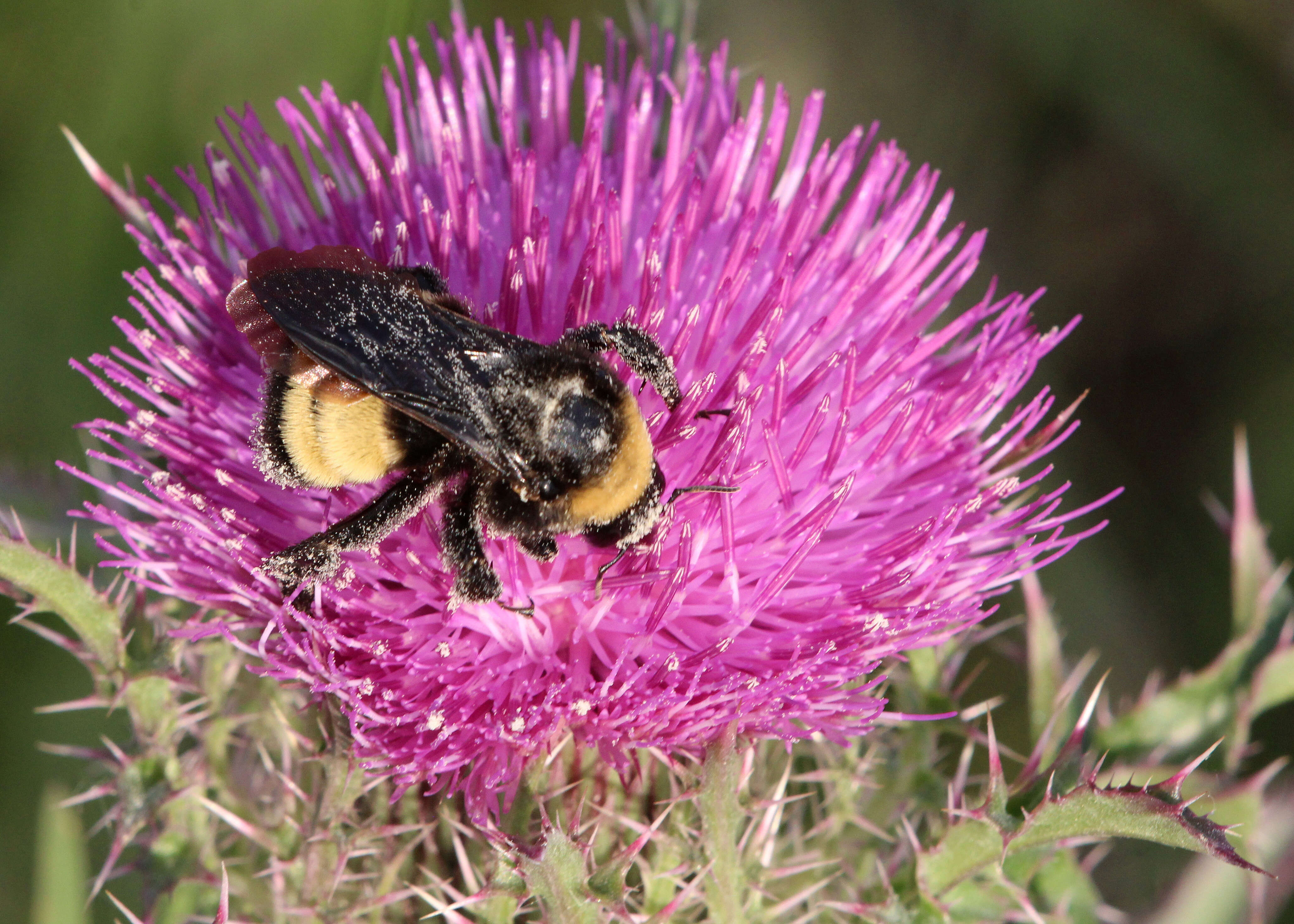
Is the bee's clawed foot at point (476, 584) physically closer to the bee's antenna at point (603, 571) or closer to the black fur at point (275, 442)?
the bee's antenna at point (603, 571)

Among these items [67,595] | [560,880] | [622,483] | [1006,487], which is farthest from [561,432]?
[67,595]

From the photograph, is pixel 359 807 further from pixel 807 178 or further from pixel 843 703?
pixel 807 178

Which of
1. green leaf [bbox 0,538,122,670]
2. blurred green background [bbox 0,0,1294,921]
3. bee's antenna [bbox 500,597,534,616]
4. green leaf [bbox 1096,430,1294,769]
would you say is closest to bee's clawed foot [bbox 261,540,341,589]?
bee's antenna [bbox 500,597,534,616]

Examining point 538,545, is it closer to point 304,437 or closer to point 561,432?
point 561,432

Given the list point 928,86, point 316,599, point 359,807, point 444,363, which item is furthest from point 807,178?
point 928,86

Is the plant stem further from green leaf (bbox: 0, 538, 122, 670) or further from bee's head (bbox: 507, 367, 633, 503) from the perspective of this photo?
green leaf (bbox: 0, 538, 122, 670)

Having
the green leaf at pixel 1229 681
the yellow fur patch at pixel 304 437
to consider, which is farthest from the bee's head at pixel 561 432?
the green leaf at pixel 1229 681
